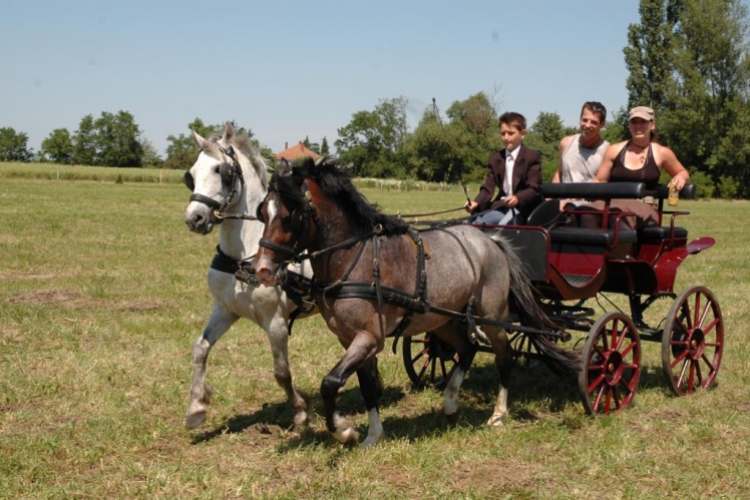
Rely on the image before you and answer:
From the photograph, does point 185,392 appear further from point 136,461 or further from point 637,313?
point 637,313

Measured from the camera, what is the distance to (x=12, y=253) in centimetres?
1534

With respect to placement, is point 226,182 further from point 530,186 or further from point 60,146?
point 60,146

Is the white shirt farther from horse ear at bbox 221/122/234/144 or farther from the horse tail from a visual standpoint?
horse ear at bbox 221/122/234/144

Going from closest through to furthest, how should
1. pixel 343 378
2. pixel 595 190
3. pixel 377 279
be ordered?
pixel 343 378 < pixel 377 279 < pixel 595 190

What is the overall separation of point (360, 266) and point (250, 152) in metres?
1.48

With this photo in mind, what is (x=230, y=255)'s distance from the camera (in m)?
5.98

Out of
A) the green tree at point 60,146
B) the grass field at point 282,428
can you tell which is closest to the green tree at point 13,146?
the green tree at point 60,146

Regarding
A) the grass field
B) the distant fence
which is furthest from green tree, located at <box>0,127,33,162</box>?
the grass field

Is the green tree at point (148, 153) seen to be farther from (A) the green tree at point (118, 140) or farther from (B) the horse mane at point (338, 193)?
(B) the horse mane at point (338, 193)

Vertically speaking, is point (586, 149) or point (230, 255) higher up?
point (586, 149)

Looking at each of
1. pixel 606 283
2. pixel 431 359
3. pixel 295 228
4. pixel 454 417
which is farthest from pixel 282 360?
pixel 606 283

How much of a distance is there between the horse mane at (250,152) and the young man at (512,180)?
1.99 m

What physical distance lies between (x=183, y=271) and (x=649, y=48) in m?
55.5

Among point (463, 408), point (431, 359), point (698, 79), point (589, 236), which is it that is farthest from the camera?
point (698, 79)
